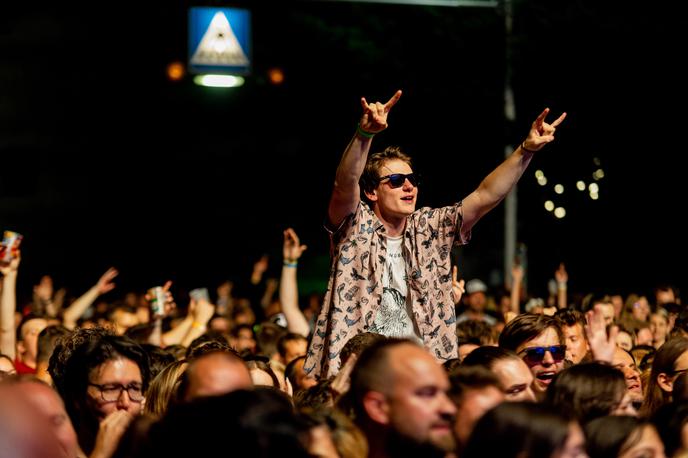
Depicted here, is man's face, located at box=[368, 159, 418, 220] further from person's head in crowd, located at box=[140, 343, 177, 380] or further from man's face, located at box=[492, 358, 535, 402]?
person's head in crowd, located at box=[140, 343, 177, 380]

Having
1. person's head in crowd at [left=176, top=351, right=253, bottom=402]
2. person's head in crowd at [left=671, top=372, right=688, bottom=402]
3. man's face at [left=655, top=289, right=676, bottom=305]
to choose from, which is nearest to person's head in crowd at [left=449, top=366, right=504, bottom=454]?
person's head in crowd at [left=176, top=351, right=253, bottom=402]

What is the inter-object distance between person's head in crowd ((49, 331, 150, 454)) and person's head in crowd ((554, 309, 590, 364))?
3.30 metres

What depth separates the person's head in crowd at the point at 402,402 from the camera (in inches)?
A: 167

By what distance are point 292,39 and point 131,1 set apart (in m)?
3.88

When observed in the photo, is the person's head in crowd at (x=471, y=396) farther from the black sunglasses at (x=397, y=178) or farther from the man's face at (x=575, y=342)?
the man's face at (x=575, y=342)

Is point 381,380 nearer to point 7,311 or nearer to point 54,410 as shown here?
point 54,410

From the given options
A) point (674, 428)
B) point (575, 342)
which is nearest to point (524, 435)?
point (674, 428)

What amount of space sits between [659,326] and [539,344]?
5653 mm

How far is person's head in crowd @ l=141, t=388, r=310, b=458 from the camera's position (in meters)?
3.52

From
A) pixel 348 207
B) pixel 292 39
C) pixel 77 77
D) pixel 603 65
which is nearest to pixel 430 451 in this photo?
pixel 348 207

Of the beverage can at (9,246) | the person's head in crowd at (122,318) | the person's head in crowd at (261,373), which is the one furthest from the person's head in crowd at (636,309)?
the person's head in crowd at (261,373)

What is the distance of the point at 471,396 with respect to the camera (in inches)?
189

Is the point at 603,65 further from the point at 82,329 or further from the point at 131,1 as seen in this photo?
the point at 82,329

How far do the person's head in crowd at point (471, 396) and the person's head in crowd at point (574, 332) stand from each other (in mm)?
3324
